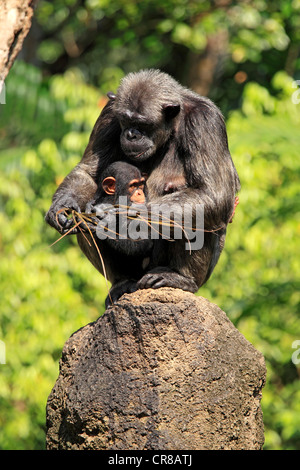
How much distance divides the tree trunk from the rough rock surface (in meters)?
2.21

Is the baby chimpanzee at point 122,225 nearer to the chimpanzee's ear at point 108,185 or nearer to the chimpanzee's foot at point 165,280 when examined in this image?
the chimpanzee's ear at point 108,185

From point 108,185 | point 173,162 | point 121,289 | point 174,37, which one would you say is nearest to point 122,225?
point 108,185

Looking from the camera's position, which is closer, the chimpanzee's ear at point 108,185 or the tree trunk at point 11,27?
the chimpanzee's ear at point 108,185

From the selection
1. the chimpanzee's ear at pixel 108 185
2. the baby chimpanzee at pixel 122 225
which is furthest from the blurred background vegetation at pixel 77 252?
the chimpanzee's ear at pixel 108 185

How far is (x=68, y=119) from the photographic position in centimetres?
1027

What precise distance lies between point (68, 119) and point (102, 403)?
6524 millimetres

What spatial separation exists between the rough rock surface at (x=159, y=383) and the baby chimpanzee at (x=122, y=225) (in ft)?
1.76

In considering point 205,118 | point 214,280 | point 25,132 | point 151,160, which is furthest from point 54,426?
point 25,132

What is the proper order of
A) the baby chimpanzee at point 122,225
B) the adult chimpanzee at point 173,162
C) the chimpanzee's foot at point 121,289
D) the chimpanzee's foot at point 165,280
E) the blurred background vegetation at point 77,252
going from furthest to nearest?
the blurred background vegetation at point 77,252
the chimpanzee's foot at point 121,289
the adult chimpanzee at point 173,162
the chimpanzee's foot at point 165,280
the baby chimpanzee at point 122,225

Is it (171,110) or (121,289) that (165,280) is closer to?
(121,289)

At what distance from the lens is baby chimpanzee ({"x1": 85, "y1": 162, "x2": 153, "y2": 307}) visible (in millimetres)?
5047

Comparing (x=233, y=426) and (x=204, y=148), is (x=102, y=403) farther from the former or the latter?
(x=204, y=148)

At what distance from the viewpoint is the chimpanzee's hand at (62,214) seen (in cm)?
Answer: 519

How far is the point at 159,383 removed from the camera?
441 cm
